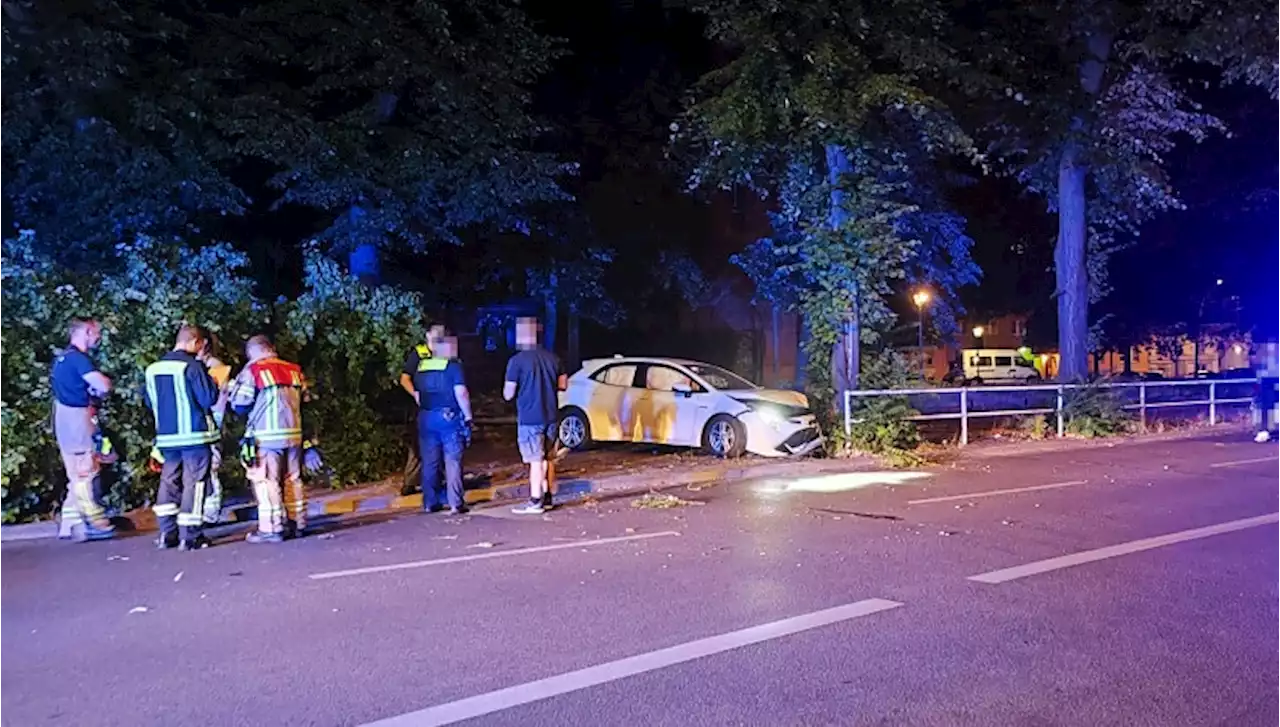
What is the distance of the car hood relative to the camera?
16.2m

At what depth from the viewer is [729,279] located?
128 ft

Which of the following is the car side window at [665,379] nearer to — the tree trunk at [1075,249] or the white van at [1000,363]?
the tree trunk at [1075,249]

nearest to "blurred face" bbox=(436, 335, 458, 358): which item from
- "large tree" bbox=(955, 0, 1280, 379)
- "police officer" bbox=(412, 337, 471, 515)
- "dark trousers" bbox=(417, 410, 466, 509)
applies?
"police officer" bbox=(412, 337, 471, 515)

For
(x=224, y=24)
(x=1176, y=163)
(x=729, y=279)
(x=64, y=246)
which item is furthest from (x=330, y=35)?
(x=1176, y=163)

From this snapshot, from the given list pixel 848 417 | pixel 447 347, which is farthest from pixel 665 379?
pixel 447 347

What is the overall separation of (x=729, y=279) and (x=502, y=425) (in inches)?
619

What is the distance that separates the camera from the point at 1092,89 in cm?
2342

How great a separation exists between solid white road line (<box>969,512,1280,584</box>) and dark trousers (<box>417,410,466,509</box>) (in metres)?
5.53

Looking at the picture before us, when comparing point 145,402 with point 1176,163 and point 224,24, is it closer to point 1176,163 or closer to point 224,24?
point 224,24

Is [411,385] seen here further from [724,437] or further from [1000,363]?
[1000,363]

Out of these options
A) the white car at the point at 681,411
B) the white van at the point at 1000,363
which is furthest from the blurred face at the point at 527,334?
the white van at the point at 1000,363

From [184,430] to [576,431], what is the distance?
8.55 m

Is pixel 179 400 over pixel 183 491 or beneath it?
over

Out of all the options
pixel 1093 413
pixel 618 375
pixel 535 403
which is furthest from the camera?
pixel 1093 413
